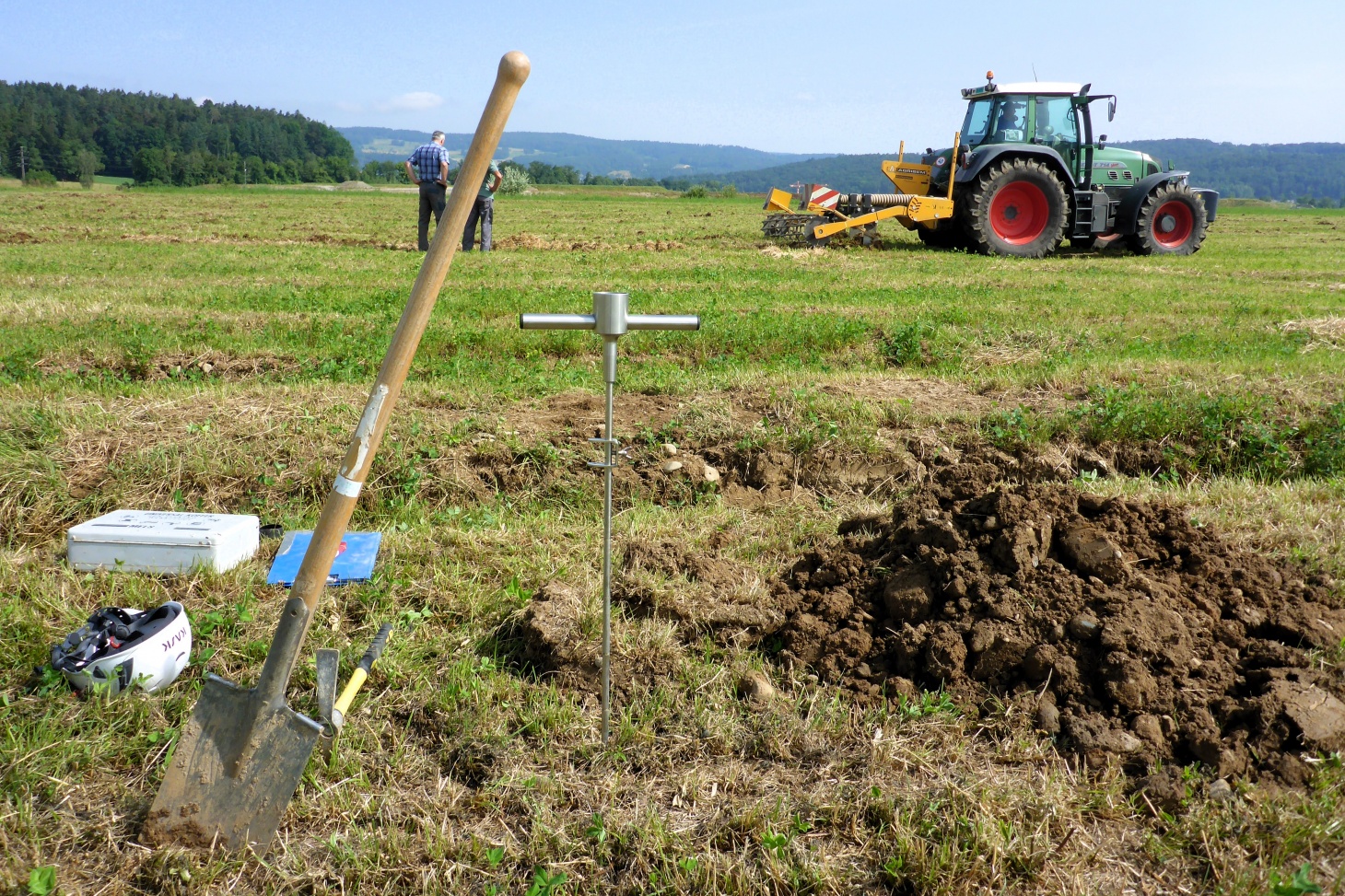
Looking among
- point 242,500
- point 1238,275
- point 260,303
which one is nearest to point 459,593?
point 242,500

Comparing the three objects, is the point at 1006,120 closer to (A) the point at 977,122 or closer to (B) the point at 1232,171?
(A) the point at 977,122

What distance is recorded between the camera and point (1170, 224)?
15023mm

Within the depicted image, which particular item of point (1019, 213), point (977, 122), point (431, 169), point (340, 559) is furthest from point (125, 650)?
point (977, 122)

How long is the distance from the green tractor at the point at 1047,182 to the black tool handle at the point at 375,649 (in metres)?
12.7

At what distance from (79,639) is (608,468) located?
179cm

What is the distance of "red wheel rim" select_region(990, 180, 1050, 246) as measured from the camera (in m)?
13.9

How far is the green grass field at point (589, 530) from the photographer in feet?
7.29

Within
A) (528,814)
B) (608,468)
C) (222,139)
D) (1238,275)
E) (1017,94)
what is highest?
(222,139)

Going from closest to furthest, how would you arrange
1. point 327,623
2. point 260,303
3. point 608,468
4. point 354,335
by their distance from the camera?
1. point 608,468
2. point 327,623
3. point 354,335
4. point 260,303

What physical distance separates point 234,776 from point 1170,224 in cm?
1652

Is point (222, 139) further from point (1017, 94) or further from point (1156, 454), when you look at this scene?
point (1156, 454)

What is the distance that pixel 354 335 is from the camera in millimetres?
6848

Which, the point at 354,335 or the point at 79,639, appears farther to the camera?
the point at 354,335

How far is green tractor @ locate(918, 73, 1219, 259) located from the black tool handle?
A: 41.6 ft
